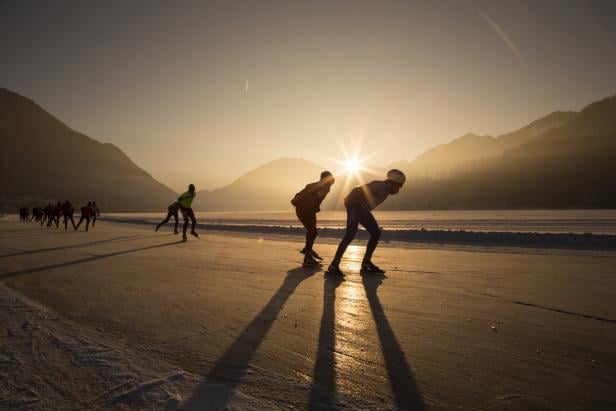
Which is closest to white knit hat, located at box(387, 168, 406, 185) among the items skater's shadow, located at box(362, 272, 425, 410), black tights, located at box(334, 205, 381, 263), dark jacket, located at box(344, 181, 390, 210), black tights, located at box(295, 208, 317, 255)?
dark jacket, located at box(344, 181, 390, 210)

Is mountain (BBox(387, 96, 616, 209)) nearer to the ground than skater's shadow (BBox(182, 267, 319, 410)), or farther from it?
farther from it

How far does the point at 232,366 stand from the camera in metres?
2.05

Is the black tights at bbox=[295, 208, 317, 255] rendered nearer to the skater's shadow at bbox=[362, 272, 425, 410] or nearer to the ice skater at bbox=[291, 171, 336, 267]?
the ice skater at bbox=[291, 171, 336, 267]

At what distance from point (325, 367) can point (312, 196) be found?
5.15m

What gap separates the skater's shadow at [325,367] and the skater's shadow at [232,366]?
0.41 m

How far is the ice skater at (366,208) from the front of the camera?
18.9ft

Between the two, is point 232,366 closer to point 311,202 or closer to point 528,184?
point 311,202

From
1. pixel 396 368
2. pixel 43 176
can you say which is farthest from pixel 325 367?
pixel 43 176

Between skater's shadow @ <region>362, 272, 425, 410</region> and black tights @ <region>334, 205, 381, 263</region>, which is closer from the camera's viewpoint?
skater's shadow @ <region>362, 272, 425, 410</region>

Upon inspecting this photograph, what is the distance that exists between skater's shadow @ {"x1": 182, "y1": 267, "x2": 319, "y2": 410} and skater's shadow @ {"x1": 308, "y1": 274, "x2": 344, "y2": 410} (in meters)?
0.41

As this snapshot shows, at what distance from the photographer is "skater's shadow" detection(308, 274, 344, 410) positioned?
1.67m

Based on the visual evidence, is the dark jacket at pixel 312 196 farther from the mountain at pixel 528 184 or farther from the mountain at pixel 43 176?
the mountain at pixel 43 176

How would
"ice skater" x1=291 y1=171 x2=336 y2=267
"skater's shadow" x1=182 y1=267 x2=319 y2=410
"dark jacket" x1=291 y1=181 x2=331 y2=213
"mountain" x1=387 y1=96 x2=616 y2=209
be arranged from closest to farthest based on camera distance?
"skater's shadow" x1=182 y1=267 x2=319 y2=410 → "ice skater" x1=291 y1=171 x2=336 y2=267 → "dark jacket" x1=291 y1=181 x2=331 y2=213 → "mountain" x1=387 y1=96 x2=616 y2=209

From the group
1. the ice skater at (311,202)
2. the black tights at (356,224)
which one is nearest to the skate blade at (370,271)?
the black tights at (356,224)
